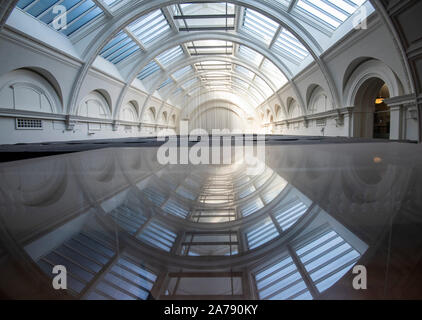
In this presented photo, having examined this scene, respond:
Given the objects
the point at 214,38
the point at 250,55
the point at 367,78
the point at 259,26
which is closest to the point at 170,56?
the point at 214,38

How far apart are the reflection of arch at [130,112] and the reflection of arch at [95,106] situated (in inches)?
115

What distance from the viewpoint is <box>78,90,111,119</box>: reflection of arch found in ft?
55.2

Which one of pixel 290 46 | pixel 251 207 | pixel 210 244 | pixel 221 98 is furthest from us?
pixel 221 98

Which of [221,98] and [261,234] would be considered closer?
[261,234]

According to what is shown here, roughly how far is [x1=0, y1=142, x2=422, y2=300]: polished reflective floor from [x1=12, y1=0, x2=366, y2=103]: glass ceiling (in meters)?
12.7

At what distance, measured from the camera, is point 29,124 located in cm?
1225

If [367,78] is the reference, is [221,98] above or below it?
above

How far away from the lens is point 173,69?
79.9 feet

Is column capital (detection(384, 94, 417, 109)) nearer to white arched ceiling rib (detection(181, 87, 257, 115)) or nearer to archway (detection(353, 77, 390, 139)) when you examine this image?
archway (detection(353, 77, 390, 139))

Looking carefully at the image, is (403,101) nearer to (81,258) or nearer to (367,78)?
(367,78)

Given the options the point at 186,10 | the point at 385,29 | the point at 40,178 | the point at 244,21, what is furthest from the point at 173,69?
the point at 40,178

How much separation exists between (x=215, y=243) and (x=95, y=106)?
63.9 feet

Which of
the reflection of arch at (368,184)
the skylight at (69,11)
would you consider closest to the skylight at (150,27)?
the skylight at (69,11)

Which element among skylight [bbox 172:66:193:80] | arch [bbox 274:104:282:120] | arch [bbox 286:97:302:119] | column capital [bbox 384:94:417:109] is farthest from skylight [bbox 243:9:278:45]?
skylight [bbox 172:66:193:80]
